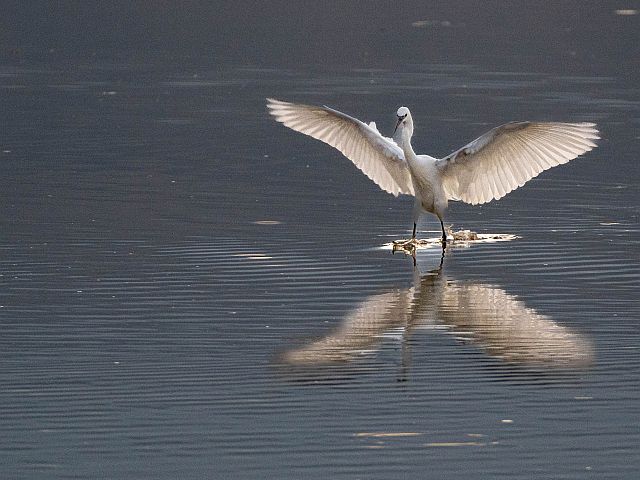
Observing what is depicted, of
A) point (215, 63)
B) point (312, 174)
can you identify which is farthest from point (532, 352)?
point (215, 63)

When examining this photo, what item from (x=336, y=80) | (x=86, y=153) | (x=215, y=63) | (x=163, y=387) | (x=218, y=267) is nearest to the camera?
(x=163, y=387)

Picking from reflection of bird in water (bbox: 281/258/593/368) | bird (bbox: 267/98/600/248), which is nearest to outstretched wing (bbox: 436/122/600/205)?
bird (bbox: 267/98/600/248)

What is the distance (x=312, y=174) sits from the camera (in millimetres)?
21203

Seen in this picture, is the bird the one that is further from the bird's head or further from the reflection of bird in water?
the reflection of bird in water

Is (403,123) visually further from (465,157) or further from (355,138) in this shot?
(355,138)

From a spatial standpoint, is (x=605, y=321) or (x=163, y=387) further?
(x=605, y=321)

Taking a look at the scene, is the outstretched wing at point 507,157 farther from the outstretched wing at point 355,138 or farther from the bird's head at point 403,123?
the outstretched wing at point 355,138

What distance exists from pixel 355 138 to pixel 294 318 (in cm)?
558

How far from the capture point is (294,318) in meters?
12.6

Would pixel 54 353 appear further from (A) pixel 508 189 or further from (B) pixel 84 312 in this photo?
(A) pixel 508 189

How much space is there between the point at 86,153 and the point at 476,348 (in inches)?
477

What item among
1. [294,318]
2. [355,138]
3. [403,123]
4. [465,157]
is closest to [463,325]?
[294,318]

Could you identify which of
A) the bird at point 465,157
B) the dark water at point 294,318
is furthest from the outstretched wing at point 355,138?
the dark water at point 294,318

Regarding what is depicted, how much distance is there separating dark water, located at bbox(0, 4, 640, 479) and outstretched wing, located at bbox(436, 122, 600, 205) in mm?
462
